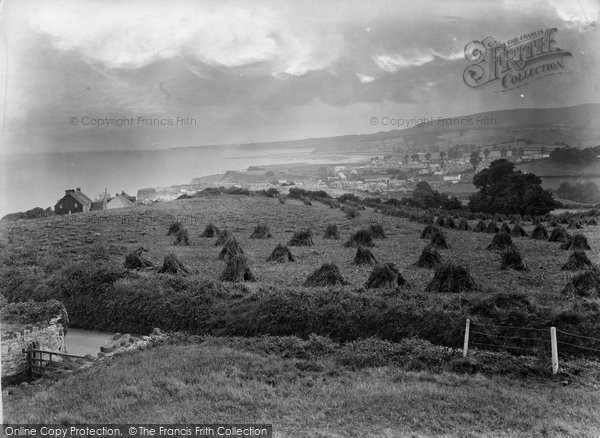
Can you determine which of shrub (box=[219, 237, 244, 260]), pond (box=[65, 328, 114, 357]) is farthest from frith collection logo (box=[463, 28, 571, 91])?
pond (box=[65, 328, 114, 357])

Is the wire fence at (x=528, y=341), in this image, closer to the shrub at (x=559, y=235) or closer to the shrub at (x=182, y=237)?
the shrub at (x=559, y=235)

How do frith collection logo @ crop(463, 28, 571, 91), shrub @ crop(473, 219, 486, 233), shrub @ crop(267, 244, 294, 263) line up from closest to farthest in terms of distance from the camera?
frith collection logo @ crop(463, 28, 571, 91), shrub @ crop(267, 244, 294, 263), shrub @ crop(473, 219, 486, 233)

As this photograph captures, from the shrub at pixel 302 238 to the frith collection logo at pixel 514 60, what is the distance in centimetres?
403

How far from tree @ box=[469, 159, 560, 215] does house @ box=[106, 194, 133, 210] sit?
651 cm

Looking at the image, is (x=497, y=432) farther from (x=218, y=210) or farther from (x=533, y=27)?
(x=533, y=27)

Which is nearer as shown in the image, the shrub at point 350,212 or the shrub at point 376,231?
the shrub at point 350,212

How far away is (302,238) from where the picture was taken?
33.4 feet

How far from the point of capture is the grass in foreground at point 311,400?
236 inches

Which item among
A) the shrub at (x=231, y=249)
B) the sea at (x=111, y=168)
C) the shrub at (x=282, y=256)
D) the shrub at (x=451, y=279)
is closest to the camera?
the sea at (x=111, y=168)

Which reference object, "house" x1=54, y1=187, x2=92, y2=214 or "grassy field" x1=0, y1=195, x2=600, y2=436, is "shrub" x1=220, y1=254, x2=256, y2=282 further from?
"house" x1=54, y1=187, x2=92, y2=214

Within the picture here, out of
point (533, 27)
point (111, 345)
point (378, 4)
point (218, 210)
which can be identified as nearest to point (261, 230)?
point (218, 210)

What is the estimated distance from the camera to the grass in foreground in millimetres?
5984

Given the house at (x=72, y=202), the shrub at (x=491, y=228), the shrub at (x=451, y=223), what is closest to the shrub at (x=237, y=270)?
the house at (x=72, y=202)

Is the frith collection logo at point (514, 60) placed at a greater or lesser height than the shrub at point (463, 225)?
greater
